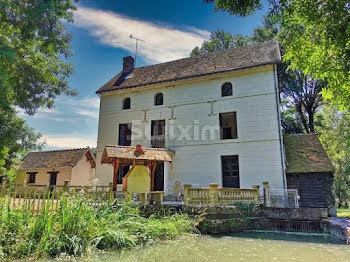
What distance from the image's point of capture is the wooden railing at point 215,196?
11.6 meters

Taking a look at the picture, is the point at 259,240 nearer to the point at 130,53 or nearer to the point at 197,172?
the point at 197,172

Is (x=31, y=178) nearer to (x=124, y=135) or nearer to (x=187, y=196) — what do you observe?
(x=124, y=135)

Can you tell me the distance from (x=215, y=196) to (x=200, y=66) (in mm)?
10172

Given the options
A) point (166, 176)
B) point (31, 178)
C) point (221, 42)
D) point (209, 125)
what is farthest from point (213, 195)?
point (221, 42)

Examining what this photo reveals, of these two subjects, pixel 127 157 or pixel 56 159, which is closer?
pixel 127 157

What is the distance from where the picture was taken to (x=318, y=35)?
211 inches

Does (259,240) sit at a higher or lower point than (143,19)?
lower

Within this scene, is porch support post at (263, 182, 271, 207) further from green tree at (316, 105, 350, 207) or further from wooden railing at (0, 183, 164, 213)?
green tree at (316, 105, 350, 207)

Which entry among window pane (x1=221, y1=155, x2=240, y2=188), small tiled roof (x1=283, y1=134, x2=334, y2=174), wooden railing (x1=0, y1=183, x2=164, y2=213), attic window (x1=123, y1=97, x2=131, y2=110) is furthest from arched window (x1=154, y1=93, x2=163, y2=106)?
small tiled roof (x1=283, y1=134, x2=334, y2=174)

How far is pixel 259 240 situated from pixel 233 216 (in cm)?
220

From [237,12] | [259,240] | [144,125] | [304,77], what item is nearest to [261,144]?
[259,240]

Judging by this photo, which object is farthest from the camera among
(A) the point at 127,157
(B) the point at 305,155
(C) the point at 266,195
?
(B) the point at 305,155

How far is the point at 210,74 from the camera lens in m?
16.7

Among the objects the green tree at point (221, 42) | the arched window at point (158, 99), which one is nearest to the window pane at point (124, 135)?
the arched window at point (158, 99)
